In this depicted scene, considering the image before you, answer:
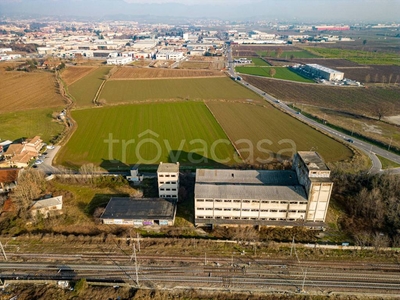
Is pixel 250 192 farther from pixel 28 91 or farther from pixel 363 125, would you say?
pixel 28 91

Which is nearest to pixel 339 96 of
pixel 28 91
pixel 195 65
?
pixel 195 65

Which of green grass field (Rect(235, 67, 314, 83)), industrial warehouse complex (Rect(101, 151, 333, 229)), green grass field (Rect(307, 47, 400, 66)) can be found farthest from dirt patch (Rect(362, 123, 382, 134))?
green grass field (Rect(307, 47, 400, 66))

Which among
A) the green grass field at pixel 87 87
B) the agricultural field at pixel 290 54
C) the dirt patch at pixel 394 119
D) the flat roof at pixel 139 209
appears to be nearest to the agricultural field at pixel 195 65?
the green grass field at pixel 87 87

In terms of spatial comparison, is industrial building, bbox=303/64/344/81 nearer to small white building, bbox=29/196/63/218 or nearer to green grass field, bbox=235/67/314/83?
green grass field, bbox=235/67/314/83

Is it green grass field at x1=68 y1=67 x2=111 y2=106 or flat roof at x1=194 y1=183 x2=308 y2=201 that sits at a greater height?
flat roof at x1=194 y1=183 x2=308 y2=201

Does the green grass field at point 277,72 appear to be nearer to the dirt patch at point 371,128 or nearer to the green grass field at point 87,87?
the dirt patch at point 371,128

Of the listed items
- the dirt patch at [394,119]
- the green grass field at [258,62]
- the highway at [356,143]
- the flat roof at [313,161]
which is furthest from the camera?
the green grass field at [258,62]

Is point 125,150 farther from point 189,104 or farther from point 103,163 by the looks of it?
point 189,104
